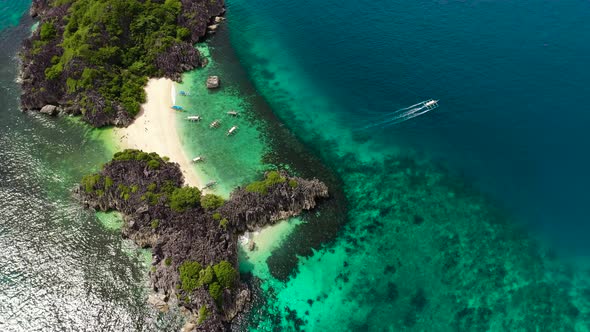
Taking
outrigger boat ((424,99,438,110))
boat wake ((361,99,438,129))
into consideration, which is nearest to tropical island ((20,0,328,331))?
boat wake ((361,99,438,129))

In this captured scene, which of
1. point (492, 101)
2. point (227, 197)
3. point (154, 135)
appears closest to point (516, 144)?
point (492, 101)

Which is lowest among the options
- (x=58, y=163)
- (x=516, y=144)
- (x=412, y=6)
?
(x=58, y=163)

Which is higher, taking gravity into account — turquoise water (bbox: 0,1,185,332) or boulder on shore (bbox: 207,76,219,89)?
boulder on shore (bbox: 207,76,219,89)

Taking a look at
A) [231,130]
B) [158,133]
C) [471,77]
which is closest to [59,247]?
[158,133]

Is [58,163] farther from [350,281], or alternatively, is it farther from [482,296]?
[482,296]

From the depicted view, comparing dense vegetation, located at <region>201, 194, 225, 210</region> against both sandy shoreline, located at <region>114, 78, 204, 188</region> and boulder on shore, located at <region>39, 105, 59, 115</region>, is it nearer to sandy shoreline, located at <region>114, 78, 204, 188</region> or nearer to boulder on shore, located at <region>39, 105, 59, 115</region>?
sandy shoreline, located at <region>114, 78, 204, 188</region>

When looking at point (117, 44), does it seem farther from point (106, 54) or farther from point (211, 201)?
point (211, 201)
